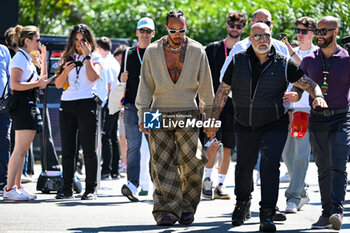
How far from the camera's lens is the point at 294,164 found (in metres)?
9.70

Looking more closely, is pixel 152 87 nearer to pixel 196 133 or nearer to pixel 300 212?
pixel 196 133

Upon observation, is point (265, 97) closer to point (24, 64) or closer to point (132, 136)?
point (132, 136)

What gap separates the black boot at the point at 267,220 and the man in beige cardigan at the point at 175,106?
76cm

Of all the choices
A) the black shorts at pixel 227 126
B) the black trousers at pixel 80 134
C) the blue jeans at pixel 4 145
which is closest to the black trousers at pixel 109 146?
the blue jeans at pixel 4 145

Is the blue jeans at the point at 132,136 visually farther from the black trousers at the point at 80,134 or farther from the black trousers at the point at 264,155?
the black trousers at the point at 264,155

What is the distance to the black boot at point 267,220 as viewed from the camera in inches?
310

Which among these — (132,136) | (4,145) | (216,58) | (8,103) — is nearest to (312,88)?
(216,58)

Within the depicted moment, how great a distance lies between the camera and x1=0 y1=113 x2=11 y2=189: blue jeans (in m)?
11.3

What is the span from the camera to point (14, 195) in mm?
10266

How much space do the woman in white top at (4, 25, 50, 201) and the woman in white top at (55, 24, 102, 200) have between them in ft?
1.08

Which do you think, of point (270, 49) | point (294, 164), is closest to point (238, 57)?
point (270, 49)

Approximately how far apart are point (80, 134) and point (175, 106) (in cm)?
225

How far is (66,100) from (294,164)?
8.88 feet

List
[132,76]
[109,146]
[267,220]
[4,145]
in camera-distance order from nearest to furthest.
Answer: [267,220]
[132,76]
[4,145]
[109,146]
